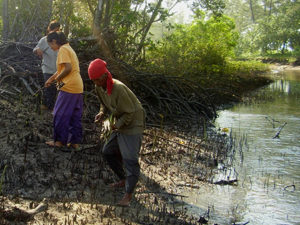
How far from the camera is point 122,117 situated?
4.16 m

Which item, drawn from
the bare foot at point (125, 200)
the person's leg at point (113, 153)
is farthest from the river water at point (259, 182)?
the person's leg at point (113, 153)

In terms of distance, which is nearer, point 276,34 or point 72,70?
point 72,70

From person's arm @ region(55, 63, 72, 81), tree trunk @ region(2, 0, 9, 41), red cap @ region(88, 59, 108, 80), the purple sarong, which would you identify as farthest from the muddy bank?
tree trunk @ region(2, 0, 9, 41)

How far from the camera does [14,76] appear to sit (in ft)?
29.1

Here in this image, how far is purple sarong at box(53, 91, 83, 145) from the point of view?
221 inches

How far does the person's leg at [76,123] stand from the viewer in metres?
5.80

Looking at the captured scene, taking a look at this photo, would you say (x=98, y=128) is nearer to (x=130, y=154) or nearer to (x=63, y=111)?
(x=63, y=111)

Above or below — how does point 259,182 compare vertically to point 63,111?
below

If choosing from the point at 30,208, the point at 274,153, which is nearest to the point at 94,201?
the point at 30,208

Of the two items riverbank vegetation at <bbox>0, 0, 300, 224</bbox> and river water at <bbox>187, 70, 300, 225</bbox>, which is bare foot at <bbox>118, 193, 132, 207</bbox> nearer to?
riverbank vegetation at <bbox>0, 0, 300, 224</bbox>

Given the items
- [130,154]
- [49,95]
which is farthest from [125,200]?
[49,95]

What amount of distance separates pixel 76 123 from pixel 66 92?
21.0 inches

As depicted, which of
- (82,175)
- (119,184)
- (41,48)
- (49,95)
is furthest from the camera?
(49,95)

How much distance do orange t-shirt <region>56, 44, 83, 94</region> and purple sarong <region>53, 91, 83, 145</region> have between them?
0.09 meters
